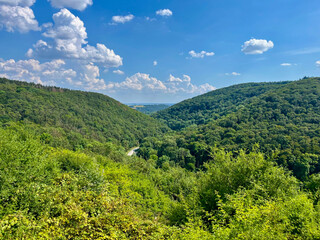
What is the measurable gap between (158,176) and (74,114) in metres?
104

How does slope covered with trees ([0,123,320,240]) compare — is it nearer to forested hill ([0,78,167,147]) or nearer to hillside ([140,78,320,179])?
hillside ([140,78,320,179])

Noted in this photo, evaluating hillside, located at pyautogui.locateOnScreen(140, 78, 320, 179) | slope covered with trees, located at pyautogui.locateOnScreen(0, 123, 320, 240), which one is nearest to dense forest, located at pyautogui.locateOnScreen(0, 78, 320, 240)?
slope covered with trees, located at pyautogui.locateOnScreen(0, 123, 320, 240)

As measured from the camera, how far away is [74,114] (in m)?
122

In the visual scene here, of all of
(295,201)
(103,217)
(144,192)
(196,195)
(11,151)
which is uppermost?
(11,151)

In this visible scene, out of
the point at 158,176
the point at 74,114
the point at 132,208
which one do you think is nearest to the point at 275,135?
the point at 158,176

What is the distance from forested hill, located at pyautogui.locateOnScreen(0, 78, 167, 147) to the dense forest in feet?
3.33

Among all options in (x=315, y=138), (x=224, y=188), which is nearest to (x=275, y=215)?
(x=224, y=188)

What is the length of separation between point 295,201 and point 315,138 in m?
69.4

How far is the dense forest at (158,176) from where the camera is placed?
24.4 feet

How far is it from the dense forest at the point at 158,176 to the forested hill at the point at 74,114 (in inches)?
40.0

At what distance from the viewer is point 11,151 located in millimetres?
15523

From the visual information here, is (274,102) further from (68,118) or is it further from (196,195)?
(68,118)

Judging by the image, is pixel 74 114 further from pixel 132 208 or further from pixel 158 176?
pixel 132 208

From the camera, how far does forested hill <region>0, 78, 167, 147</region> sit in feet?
291
